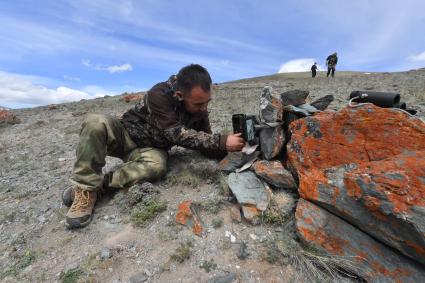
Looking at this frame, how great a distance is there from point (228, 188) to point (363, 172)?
1.81m

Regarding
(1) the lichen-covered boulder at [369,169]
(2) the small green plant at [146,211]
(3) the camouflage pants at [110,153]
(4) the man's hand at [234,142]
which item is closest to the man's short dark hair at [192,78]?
(4) the man's hand at [234,142]

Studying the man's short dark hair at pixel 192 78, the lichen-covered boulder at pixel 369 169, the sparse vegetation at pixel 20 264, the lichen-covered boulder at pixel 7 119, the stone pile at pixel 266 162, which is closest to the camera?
the lichen-covered boulder at pixel 369 169

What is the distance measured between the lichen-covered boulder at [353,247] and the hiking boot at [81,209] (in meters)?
2.79

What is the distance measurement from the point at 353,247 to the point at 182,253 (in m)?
1.83

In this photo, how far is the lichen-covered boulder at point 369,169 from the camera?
268 centimetres

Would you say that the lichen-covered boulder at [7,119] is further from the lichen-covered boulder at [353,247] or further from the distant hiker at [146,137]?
the lichen-covered boulder at [353,247]

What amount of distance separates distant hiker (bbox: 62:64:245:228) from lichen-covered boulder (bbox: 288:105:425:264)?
3.52 feet

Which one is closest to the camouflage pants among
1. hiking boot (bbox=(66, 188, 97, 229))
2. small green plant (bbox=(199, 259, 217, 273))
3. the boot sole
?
hiking boot (bbox=(66, 188, 97, 229))

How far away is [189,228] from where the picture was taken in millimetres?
3740

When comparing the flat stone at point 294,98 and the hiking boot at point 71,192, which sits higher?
the flat stone at point 294,98

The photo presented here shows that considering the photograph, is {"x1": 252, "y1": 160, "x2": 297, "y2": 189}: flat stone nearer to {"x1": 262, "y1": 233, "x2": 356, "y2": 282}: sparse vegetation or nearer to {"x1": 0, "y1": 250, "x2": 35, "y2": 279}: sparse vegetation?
{"x1": 262, "y1": 233, "x2": 356, "y2": 282}: sparse vegetation

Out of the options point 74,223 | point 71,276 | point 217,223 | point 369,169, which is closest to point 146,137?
point 74,223

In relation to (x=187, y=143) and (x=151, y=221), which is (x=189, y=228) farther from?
(x=187, y=143)

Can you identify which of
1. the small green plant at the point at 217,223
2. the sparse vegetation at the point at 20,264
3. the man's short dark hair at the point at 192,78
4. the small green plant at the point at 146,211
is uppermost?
the man's short dark hair at the point at 192,78
